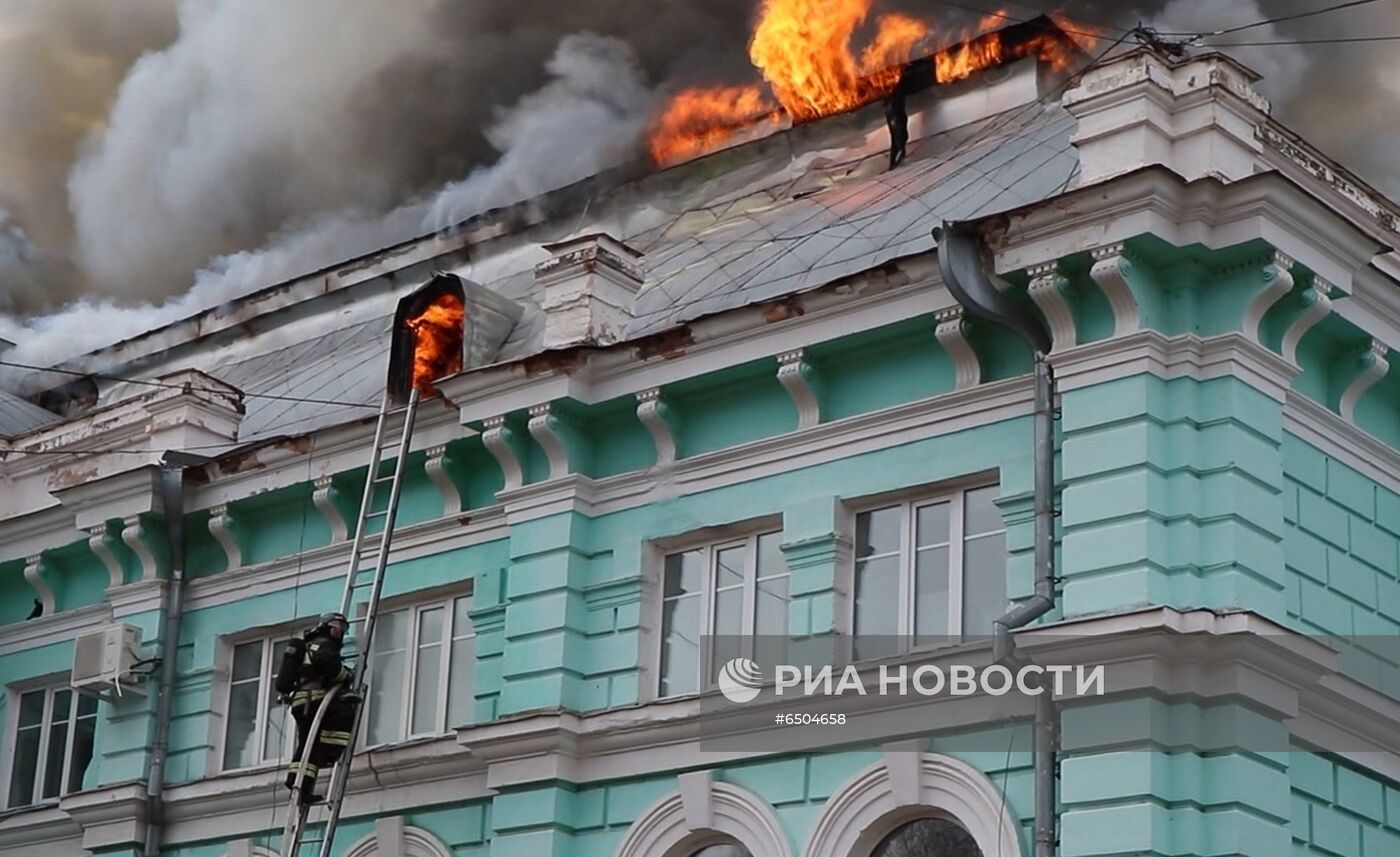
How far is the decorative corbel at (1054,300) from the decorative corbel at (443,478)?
511 centimetres

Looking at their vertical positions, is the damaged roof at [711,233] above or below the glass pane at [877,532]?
above

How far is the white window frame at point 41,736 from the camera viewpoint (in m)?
19.8

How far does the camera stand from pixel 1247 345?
14.3 m

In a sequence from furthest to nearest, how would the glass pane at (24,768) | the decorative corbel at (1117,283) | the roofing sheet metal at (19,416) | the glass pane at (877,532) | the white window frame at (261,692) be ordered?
the roofing sheet metal at (19,416) < the glass pane at (24,768) < the white window frame at (261,692) < the glass pane at (877,532) < the decorative corbel at (1117,283)

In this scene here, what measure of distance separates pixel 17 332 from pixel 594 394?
13.2m

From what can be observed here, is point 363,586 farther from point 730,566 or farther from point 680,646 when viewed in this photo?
point 730,566

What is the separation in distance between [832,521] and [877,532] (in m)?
0.31

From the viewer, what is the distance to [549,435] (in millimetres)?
16875

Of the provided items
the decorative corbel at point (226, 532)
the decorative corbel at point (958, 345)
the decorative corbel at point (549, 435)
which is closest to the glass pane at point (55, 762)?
the decorative corbel at point (226, 532)

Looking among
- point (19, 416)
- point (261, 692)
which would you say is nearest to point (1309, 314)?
point (261, 692)

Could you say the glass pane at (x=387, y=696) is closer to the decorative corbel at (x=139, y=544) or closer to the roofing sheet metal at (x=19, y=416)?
the decorative corbel at (x=139, y=544)

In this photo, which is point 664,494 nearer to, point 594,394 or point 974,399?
point 594,394

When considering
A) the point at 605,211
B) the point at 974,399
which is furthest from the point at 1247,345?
the point at 605,211

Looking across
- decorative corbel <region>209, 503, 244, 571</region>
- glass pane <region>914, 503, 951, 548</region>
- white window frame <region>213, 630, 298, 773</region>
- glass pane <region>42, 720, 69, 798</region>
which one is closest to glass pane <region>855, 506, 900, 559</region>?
glass pane <region>914, 503, 951, 548</region>
